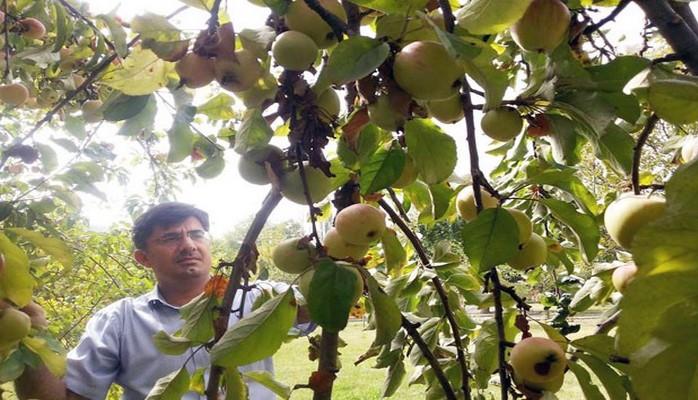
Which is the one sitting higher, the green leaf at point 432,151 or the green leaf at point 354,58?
the green leaf at point 354,58

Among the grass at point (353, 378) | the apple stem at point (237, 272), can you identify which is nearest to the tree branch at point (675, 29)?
the apple stem at point (237, 272)

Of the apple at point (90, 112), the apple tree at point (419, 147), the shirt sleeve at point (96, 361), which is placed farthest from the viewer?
the shirt sleeve at point (96, 361)

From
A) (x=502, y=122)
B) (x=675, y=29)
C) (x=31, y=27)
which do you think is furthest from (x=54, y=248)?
(x=31, y=27)

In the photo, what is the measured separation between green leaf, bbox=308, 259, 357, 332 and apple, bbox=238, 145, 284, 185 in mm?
213

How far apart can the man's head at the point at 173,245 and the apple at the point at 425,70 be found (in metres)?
2.05

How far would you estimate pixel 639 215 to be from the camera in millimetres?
688

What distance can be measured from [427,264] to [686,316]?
0.82m

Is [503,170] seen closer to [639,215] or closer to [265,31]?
Answer: [639,215]

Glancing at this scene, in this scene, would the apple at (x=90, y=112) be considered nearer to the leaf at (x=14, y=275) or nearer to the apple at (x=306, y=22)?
the leaf at (x=14, y=275)

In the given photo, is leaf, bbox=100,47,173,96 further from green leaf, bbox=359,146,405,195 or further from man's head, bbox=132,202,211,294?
man's head, bbox=132,202,211,294

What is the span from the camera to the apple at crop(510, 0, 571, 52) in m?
0.66

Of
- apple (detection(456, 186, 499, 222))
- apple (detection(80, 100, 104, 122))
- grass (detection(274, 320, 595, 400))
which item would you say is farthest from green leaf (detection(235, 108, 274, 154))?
grass (detection(274, 320, 595, 400))

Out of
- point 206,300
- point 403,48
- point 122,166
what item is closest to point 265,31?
point 403,48

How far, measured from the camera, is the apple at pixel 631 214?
69 centimetres
